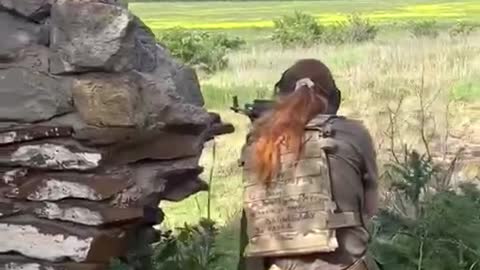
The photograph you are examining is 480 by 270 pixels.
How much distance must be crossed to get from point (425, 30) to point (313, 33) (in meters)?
2.82

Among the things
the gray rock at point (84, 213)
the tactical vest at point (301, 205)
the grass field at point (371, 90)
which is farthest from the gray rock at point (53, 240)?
the grass field at point (371, 90)

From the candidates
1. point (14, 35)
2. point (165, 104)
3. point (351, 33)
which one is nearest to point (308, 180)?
point (165, 104)

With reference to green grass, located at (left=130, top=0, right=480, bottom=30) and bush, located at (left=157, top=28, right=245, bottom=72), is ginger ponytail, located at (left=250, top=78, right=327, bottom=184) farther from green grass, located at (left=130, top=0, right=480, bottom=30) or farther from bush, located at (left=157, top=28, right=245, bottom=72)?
green grass, located at (left=130, top=0, right=480, bottom=30)

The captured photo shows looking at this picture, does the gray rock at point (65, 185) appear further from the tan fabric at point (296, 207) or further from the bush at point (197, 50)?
the bush at point (197, 50)

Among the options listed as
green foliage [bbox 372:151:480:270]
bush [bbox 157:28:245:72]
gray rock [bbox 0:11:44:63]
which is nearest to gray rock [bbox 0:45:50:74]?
gray rock [bbox 0:11:44:63]

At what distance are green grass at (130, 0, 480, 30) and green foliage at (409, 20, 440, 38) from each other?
717cm

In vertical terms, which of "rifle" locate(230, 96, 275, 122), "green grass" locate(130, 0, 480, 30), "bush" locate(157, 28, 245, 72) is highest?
"rifle" locate(230, 96, 275, 122)

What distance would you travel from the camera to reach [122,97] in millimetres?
5172

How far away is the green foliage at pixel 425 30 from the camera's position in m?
28.9

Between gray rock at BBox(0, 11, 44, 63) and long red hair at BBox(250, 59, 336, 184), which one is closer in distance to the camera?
long red hair at BBox(250, 59, 336, 184)

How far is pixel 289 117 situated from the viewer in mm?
4727

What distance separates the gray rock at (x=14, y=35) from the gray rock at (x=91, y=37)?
152 millimetres

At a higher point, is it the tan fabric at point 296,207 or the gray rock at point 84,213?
the tan fabric at point 296,207

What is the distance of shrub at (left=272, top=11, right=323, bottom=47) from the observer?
93.8ft
